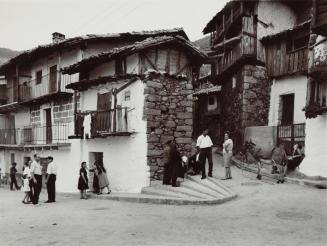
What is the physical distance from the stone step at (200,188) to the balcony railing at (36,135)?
8119 mm

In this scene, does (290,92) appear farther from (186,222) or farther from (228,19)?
(186,222)

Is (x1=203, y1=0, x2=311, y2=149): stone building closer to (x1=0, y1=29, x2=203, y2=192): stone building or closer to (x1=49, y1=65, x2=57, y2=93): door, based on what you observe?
(x1=0, y1=29, x2=203, y2=192): stone building

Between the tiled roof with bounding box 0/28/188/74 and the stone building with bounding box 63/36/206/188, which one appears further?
the tiled roof with bounding box 0/28/188/74

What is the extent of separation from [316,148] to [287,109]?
23.5 feet

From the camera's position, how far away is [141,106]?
46.2ft

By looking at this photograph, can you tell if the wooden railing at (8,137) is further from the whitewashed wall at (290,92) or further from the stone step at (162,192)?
the whitewashed wall at (290,92)

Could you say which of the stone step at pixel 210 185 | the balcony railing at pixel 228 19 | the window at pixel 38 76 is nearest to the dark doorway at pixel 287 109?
the balcony railing at pixel 228 19

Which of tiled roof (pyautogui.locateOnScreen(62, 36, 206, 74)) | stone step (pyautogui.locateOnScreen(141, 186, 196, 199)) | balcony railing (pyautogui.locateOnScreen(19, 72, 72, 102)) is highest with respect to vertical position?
tiled roof (pyautogui.locateOnScreen(62, 36, 206, 74))

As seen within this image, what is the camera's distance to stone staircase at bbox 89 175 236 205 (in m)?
11.0

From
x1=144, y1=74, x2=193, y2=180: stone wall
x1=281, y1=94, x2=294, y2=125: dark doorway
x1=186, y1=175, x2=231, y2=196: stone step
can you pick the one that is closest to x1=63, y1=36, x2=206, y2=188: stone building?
x1=144, y1=74, x2=193, y2=180: stone wall

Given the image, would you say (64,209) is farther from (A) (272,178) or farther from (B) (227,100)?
(B) (227,100)

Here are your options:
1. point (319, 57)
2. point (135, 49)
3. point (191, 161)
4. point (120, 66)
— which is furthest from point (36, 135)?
point (319, 57)

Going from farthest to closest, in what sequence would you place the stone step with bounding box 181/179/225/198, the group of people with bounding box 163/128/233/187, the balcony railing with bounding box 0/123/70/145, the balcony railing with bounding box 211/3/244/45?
the balcony railing with bounding box 211/3/244/45
the balcony railing with bounding box 0/123/70/145
the group of people with bounding box 163/128/233/187
the stone step with bounding box 181/179/225/198

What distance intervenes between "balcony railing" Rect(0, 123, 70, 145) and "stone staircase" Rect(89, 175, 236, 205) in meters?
6.12
